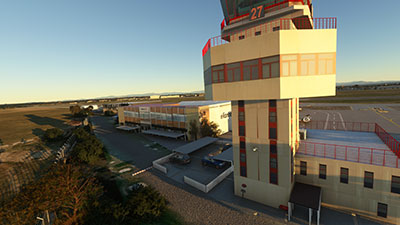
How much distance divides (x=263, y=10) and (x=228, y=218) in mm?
19368

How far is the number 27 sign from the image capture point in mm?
15218

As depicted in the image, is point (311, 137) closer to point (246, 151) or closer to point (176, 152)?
point (246, 151)

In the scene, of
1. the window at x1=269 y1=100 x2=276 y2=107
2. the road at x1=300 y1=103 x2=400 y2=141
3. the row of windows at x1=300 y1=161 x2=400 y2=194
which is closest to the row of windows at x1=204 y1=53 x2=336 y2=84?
the window at x1=269 y1=100 x2=276 y2=107

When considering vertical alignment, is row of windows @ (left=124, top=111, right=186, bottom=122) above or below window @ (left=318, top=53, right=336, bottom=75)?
below

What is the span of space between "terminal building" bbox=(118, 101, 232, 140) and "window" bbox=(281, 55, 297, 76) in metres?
29.7

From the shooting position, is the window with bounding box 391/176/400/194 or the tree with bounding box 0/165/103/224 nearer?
the tree with bounding box 0/165/103/224

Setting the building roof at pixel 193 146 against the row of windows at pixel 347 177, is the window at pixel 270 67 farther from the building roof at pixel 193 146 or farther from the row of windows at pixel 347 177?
the building roof at pixel 193 146

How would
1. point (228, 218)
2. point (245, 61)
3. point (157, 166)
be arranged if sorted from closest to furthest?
point (245, 61) < point (228, 218) < point (157, 166)

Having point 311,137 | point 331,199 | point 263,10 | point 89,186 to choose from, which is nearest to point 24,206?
point 89,186

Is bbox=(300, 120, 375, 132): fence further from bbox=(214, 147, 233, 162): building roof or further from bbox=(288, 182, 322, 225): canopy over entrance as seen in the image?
bbox=(288, 182, 322, 225): canopy over entrance

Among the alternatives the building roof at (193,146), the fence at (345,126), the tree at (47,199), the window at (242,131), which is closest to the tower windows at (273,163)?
the window at (242,131)

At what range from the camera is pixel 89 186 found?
16.7 meters

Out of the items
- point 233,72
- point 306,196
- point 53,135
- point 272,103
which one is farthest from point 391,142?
A: point 53,135

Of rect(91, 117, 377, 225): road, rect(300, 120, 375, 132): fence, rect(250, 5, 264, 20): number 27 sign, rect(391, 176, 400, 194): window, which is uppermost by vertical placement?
rect(250, 5, 264, 20): number 27 sign
